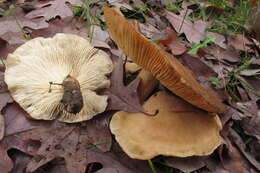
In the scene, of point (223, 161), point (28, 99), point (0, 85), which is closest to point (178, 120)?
point (223, 161)

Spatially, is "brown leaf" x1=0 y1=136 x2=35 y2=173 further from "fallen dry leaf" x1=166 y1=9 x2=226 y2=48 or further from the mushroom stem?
"fallen dry leaf" x1=166 y1=9 x2=226 y2=48

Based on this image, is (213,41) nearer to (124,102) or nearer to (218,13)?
(218,13)

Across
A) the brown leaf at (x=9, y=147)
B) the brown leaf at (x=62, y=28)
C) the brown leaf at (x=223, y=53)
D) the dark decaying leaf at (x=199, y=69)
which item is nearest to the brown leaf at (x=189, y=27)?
the brown leaf at (x=223, y=53)

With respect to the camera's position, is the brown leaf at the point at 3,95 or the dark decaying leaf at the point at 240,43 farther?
the dark decaying leaf at the point at 240,43

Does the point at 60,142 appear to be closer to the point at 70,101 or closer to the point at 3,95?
the point at 70,101

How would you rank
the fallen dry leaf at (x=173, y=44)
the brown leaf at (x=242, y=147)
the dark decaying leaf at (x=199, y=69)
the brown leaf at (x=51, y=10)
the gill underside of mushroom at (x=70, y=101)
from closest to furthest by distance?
the gill underside of mushroom at (x=70, y=101)
the brown leaf at (x=242, y=147)
the dark decaying leaf at (x=199, y=69)
the fallen dry leaf at (x=173, y=44)
the brown leaf at (x=51, y=10)

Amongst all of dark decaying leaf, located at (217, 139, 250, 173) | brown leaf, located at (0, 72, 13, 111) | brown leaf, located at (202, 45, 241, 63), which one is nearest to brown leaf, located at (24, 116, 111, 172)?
brown leaf, located at (0, 72, 13, 111)

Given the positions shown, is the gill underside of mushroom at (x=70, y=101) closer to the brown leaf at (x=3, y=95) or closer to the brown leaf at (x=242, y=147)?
the brown leaf at (x=3, y=95)

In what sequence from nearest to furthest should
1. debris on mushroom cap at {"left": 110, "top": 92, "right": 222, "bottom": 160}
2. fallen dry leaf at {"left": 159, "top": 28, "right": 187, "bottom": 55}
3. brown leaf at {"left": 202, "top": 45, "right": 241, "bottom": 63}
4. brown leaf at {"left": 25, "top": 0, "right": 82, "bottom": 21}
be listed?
debris on mushroom cap at {"left": 110, "top": 92, "right": 222, "bottom": 160} < fallen dry leaf at {"left": 159, "top": 28, "right": 187, "bottom": 55} < brown leaf at {"left": 25, "top": 0, "right": 82, "bottom": 21} < brown leaf at {"left": 202, "top": 45, "right": 241, "bottom": 63}
